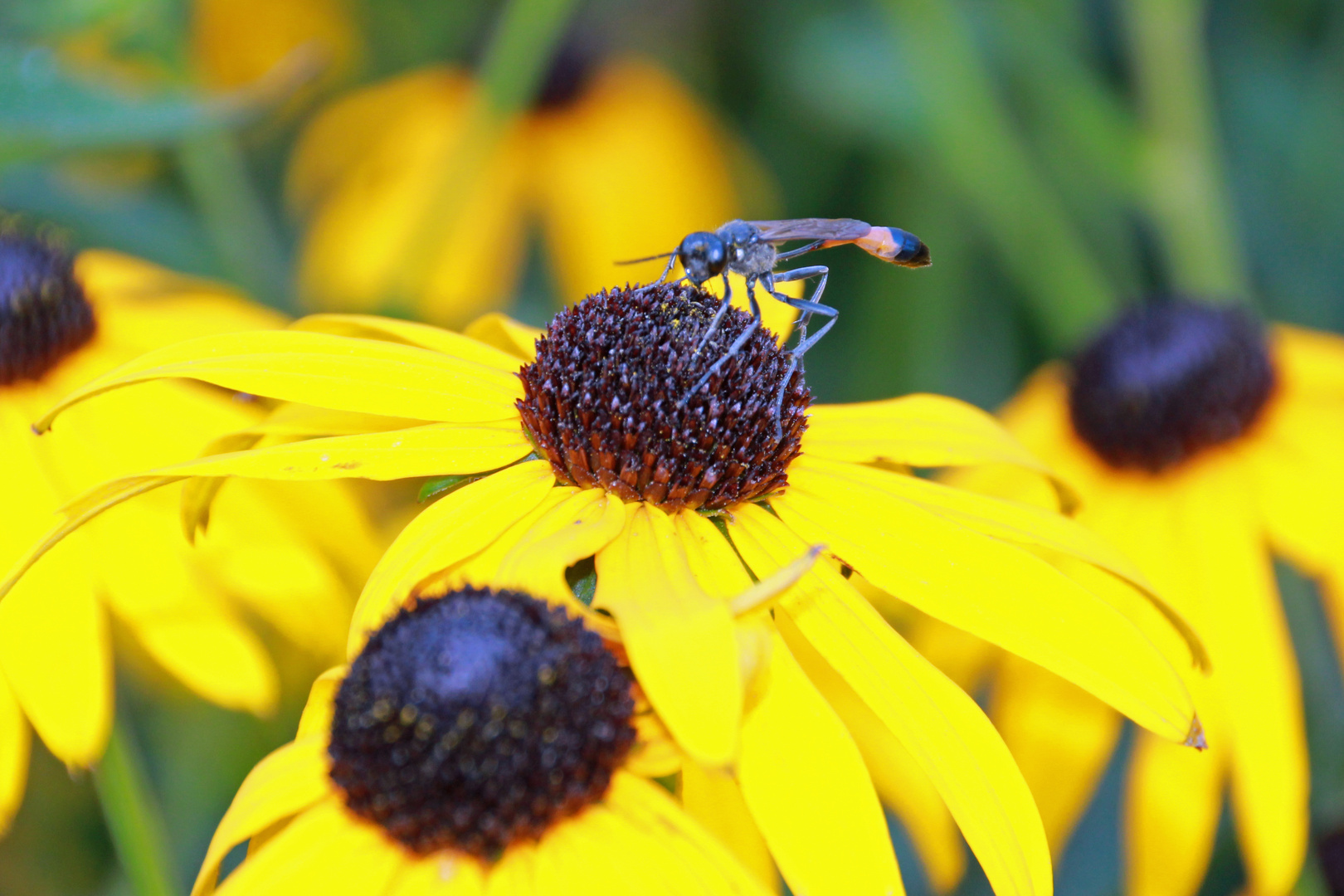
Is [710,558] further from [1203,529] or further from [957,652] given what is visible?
[1203,529]

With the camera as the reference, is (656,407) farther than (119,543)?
No

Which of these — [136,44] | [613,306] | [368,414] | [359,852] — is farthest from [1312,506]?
[136,44]

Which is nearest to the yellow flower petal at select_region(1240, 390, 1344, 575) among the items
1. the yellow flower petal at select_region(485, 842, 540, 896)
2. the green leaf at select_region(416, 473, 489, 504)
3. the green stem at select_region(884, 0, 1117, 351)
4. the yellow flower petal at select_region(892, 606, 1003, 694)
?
the yellow flower petal at select_region(892, 606, 1003, 694)

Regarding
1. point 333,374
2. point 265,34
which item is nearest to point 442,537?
point 333,374

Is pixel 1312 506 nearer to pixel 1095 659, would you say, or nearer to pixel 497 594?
pixel 1095 659

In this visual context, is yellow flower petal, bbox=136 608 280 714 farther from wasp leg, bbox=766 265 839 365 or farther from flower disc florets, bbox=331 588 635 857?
wasp leg, bbox=766 265 839 365

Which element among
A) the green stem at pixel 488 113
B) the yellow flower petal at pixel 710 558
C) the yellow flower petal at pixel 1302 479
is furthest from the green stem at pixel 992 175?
the yellow flower petal at pixel 710 558

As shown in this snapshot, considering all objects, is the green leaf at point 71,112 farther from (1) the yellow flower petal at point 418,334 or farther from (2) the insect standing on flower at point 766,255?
(2) the insect standing on flower at point 766,255
